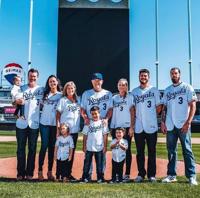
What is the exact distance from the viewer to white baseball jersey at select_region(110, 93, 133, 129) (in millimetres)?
5805

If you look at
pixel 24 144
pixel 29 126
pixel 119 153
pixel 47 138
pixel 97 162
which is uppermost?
pixel 29 126

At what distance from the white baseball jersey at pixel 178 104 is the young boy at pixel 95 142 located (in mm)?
1131

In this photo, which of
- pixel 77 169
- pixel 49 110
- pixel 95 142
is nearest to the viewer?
pixel 95 142

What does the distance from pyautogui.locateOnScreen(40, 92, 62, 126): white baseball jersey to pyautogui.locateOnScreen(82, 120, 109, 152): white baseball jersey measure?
0.62 m

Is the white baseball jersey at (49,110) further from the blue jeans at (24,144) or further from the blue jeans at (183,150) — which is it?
the blue jeans at (183,150)

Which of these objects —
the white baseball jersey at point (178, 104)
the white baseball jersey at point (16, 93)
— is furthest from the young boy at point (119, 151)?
the white baseball jersey at point (16, 93)

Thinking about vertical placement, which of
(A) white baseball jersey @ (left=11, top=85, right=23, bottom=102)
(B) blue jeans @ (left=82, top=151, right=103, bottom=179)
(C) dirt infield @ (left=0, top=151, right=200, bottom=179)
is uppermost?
(A) white baseball jersey @ (left=11, top=85, right=23, bottom=102)

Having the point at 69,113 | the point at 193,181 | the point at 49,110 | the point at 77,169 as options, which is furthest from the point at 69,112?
the point at 77,169

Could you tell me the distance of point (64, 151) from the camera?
5785mm

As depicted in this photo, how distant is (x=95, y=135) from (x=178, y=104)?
1.48 m

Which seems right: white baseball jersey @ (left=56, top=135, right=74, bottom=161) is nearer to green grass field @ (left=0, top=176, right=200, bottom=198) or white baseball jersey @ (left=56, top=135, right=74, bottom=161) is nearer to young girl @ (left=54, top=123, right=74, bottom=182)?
young girl @ (left=54, top=123, right=74, bottom=182)

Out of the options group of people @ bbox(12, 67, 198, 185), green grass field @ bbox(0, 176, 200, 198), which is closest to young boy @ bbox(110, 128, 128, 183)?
group of people @ bbox(12, 67, 198, 185)

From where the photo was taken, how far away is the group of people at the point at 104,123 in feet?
18.8

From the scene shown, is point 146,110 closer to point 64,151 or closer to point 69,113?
point 69,113
